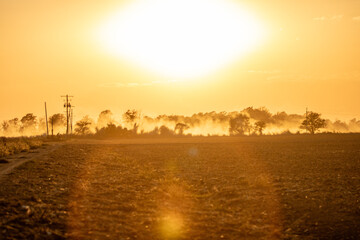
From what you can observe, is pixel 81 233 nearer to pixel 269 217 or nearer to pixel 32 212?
pixel 32 212

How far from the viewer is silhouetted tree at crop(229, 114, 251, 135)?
153 metres

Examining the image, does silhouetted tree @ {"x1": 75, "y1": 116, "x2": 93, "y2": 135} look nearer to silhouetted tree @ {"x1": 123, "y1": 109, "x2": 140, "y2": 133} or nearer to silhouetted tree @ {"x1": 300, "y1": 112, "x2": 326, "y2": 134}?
silhouetted tree @ {"x1": 123, "y1": 109, "x2": 140, "y2": 133}

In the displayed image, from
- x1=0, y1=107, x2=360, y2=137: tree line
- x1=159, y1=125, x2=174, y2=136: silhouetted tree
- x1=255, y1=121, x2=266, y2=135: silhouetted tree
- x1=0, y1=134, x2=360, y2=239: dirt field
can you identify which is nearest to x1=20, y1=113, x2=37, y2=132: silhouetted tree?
x1=0, y1=107, x2=360, y2=137: tree line

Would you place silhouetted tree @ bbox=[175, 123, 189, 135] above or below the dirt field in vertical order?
above

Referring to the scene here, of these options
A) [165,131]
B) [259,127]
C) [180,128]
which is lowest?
[165,131]

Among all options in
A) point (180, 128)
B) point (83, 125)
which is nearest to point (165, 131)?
point (180, 128)

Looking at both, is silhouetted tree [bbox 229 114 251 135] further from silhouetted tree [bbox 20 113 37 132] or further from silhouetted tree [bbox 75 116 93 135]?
silhouetted tree [bbox 20 113 37 132]

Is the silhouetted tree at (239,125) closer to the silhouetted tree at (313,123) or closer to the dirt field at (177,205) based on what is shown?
the silhouetted tree at (313,123)

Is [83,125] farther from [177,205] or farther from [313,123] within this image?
[177,205]

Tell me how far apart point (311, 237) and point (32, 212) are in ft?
30.7

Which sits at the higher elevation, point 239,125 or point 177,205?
point 239,125

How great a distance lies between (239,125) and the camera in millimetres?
158250

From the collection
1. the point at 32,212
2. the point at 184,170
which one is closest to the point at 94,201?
the point at 32,212

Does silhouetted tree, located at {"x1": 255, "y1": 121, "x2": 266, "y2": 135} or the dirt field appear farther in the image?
silhouetted tree, located at {"x1": 255, "y1": 121, "x2": 266, "y2": 135}
